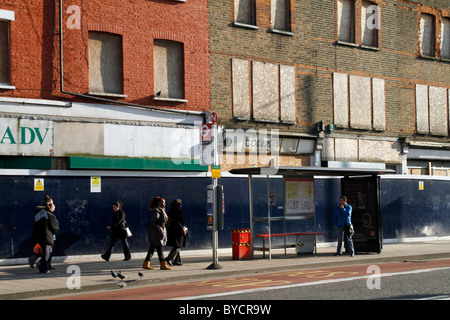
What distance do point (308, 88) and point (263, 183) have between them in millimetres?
4116

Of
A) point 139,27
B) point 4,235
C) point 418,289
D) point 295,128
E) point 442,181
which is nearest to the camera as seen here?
point 418,289

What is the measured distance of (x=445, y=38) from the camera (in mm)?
29594

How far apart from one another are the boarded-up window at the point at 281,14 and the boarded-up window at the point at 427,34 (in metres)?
7.32

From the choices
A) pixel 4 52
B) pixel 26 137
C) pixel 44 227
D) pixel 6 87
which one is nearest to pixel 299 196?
pixel 44 227

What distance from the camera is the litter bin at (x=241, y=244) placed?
1909 centimetres

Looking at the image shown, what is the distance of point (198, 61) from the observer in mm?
22547

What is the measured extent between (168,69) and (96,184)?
4779 millimetres

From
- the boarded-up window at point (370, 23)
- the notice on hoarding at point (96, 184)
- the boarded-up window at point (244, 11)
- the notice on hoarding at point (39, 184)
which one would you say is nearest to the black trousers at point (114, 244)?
the notice on hoarding at point (96, 184)

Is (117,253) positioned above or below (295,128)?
below

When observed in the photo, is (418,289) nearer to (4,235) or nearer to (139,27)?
(4,235)

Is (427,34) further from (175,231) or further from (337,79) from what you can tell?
(175,231)

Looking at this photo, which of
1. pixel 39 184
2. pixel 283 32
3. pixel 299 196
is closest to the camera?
pixel 39 184

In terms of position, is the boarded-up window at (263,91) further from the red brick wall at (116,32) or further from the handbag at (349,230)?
the handbag at (349,230)
